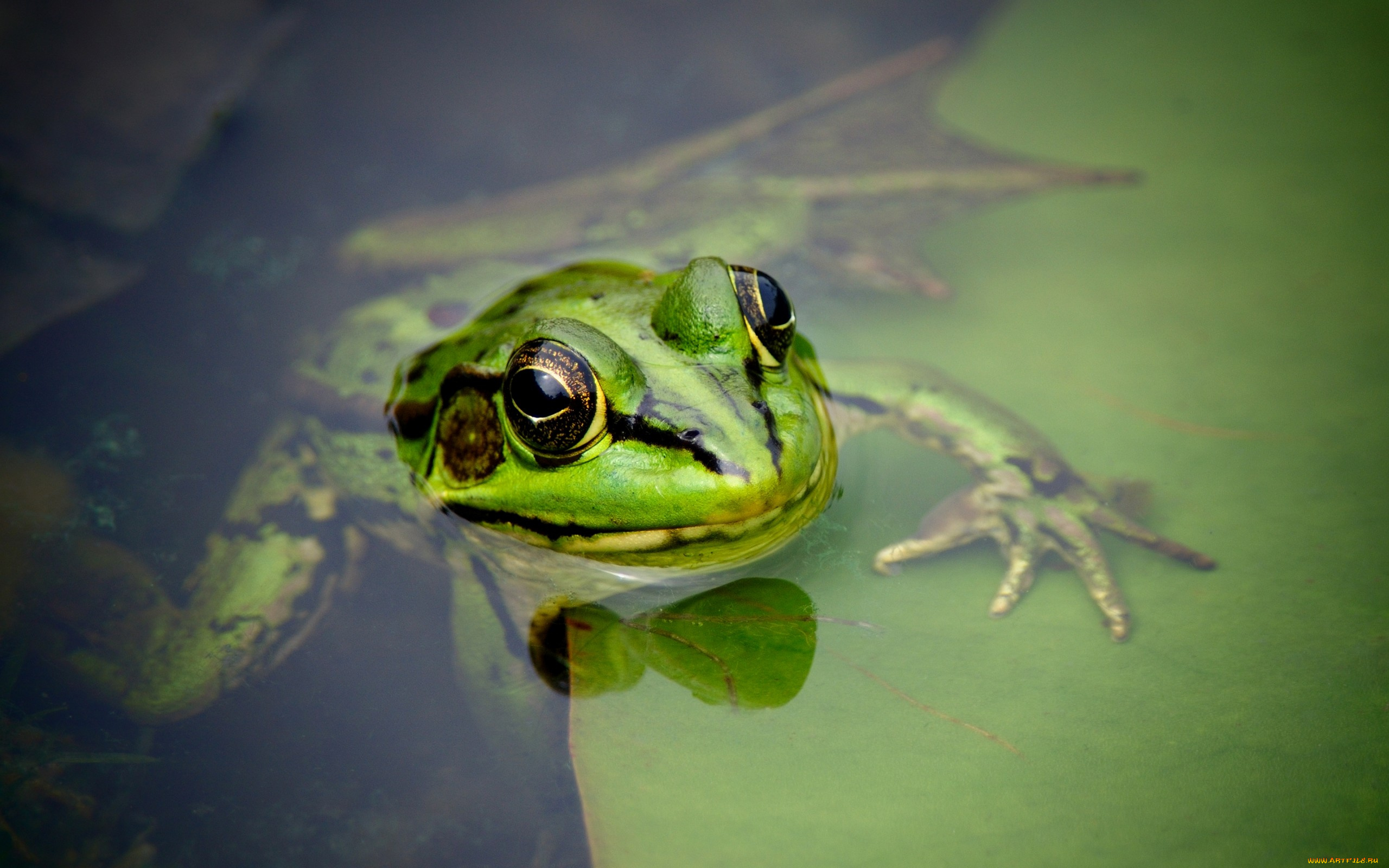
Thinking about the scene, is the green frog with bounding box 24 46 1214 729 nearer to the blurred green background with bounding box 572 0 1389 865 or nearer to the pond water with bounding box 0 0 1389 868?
Result: the pond water with bounding box 0 0 1389 868

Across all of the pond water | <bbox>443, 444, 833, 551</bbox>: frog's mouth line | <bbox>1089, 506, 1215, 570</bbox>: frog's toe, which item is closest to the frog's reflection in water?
the pond water

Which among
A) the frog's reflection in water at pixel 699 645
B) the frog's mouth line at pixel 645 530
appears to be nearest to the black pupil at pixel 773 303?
the frog's mouth line at pixel 645 530

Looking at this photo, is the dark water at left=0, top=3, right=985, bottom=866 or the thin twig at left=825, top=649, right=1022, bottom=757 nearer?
the thin twig at left=825, top=649, right=1022, bottom=757

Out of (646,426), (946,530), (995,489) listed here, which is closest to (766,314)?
(646,426)

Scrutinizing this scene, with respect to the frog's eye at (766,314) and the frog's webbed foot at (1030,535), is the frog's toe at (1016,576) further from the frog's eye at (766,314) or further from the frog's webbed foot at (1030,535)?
the frog's eye at (766,314)

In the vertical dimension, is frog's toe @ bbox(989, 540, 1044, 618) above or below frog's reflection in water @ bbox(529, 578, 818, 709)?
below

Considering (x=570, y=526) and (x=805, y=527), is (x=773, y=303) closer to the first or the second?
(x=805, y=527)

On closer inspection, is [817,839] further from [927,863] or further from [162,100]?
[162,100]

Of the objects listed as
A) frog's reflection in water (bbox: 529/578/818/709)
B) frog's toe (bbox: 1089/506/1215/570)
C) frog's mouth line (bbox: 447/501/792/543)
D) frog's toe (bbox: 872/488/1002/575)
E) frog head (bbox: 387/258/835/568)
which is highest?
frog head (bbox: 387/258/835/568)
